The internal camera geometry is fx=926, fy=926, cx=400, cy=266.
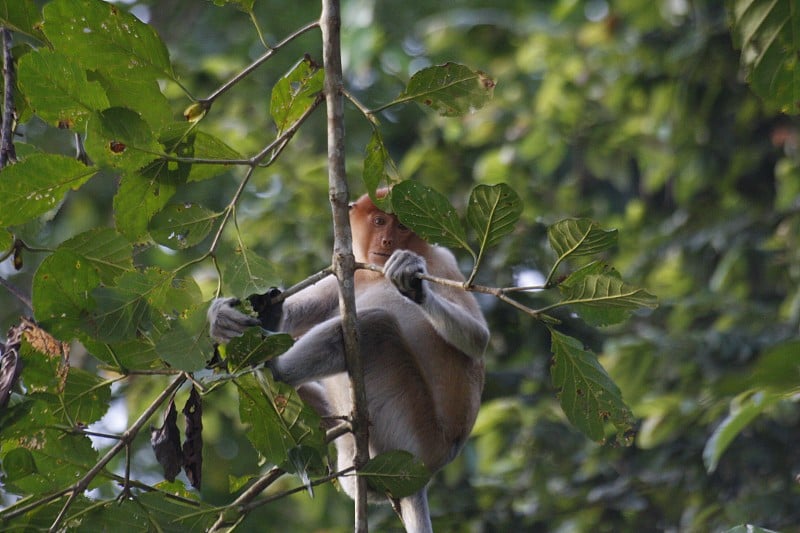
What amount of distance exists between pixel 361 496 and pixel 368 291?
1657 mm

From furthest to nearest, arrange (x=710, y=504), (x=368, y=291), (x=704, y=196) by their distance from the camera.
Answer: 1. (x=704, y=196)
2. (x=710, y=504)
3. (x=368, y=291)

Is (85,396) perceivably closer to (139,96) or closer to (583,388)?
(139,96)

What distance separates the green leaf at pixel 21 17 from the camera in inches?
85.7

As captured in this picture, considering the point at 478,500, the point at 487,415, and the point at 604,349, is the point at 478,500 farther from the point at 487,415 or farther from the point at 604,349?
the point at 604,349

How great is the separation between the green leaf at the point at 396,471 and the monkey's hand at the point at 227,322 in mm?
679

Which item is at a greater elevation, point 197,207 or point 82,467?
point 197,207

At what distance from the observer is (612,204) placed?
25.3ft

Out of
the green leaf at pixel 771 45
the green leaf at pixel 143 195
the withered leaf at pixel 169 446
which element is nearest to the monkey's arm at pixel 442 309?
the green leaf at pixel 143 195

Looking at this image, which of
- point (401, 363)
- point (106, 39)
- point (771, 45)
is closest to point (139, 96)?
point (106, 39)

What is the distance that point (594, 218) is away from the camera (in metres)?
6.70

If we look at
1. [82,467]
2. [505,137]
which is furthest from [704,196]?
[82,467]

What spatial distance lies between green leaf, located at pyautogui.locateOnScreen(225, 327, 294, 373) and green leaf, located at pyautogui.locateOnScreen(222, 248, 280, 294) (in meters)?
0.28

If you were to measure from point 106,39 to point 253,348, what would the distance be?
0.80 meters

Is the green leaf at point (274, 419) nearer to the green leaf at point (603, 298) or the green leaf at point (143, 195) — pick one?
the green leaf at point (143, 195)
